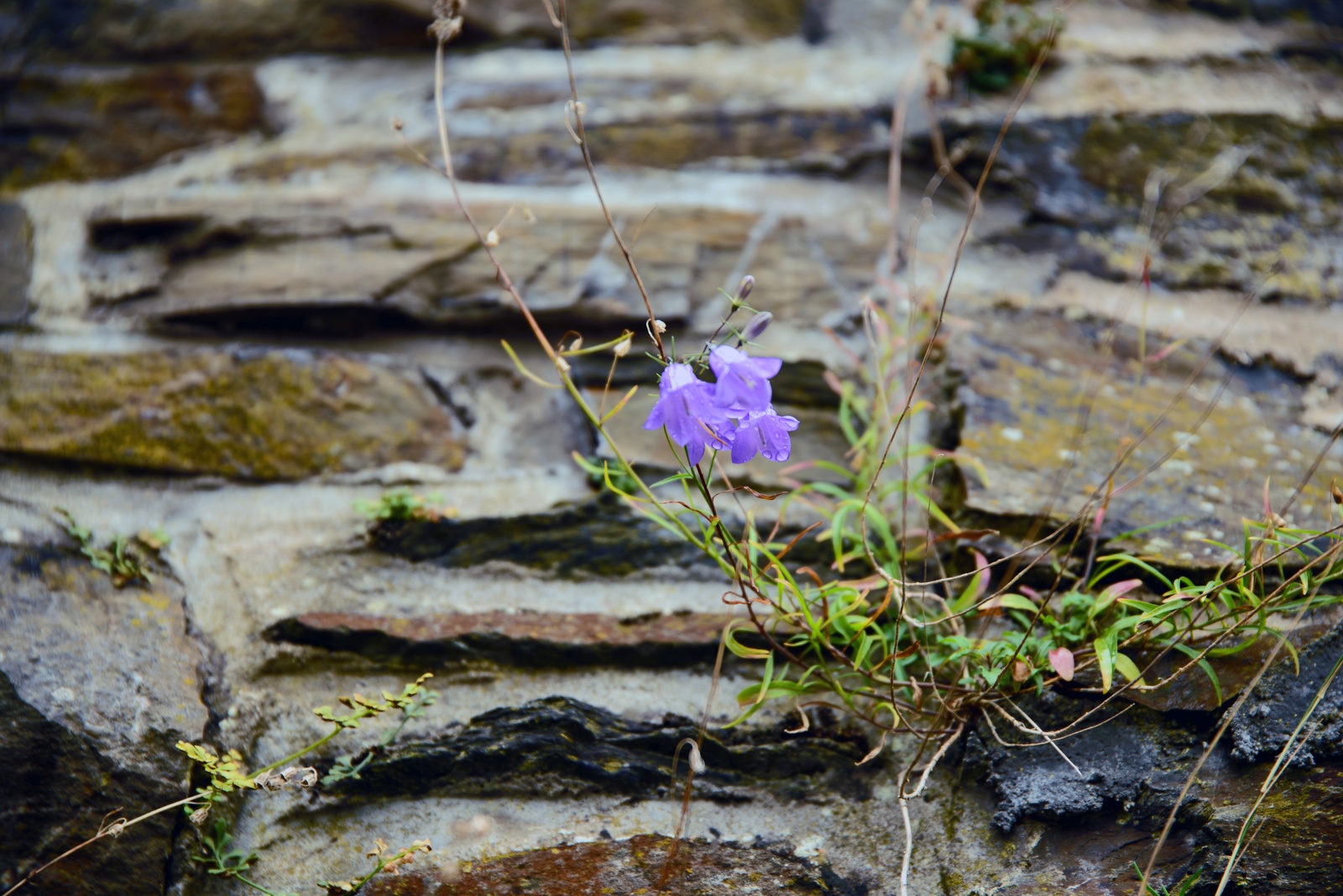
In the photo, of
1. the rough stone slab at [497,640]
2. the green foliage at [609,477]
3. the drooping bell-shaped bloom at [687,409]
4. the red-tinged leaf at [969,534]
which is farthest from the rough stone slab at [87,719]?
the red-tinged leaf at [969,534]

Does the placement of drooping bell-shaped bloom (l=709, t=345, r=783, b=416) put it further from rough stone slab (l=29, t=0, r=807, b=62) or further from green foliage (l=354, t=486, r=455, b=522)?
rough stone slab (l=29, t=0, r=807, b=62)

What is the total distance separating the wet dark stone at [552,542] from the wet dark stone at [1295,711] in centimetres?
70

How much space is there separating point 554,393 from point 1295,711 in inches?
42.9

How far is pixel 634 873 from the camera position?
99 cm

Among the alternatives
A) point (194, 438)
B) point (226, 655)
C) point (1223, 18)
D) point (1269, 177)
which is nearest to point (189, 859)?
point (226, 655)

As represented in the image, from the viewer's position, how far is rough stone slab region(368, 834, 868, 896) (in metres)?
0.98

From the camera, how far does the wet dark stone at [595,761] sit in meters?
1.08

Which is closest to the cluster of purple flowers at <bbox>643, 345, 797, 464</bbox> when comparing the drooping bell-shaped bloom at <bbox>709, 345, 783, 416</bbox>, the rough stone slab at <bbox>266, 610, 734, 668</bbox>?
the drooping bell-shaped bloom at <bbox>709, 345, 783, 416</bbox>

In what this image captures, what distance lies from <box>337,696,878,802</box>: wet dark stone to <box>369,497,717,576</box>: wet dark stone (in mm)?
239

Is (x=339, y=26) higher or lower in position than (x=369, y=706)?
higher

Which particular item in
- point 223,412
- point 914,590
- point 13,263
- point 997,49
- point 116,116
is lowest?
point 914,590

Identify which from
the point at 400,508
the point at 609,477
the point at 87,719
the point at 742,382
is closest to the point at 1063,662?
the point at 742,382

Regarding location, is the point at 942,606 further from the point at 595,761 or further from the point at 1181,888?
the point at 595,761

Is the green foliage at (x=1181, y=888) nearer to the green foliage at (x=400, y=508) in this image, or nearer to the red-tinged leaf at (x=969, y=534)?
the red-tinged leaf at (x=969, y=534)
